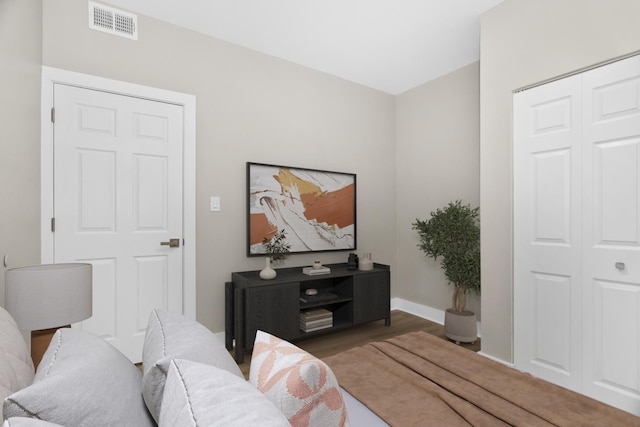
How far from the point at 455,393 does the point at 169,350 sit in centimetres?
99

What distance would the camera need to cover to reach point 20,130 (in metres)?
1.90

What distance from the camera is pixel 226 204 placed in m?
3.04

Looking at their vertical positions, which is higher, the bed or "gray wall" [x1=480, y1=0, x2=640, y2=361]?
"gray wall" [x1=480, y1=0, x2=640, y2=361]

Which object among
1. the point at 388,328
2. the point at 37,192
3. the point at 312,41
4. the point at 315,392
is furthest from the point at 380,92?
the point at 315,392

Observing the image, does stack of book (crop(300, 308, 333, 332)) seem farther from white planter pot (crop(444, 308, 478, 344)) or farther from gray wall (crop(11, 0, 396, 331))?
white planter pot (crop(444, 308, 478, 344))

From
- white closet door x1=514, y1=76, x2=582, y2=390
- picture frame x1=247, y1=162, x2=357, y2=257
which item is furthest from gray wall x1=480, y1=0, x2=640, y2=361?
picture frame x1=247, y1=162, x2=357, y2=257

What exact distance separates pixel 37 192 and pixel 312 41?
8.14ft

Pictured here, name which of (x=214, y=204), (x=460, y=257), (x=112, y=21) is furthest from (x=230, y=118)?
(x=460, y=257)

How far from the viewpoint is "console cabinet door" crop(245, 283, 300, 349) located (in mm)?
2682

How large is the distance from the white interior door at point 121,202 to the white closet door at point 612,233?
3.01 meters

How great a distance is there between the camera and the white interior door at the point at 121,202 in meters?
2.40

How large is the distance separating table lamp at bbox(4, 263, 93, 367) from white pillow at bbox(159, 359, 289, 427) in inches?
41.1

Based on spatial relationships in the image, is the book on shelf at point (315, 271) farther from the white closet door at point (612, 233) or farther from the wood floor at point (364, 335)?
the white closet door at point (612, 233)

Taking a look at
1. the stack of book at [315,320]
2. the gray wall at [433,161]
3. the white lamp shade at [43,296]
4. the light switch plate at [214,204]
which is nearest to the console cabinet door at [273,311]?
the stack of book at [315,320]
